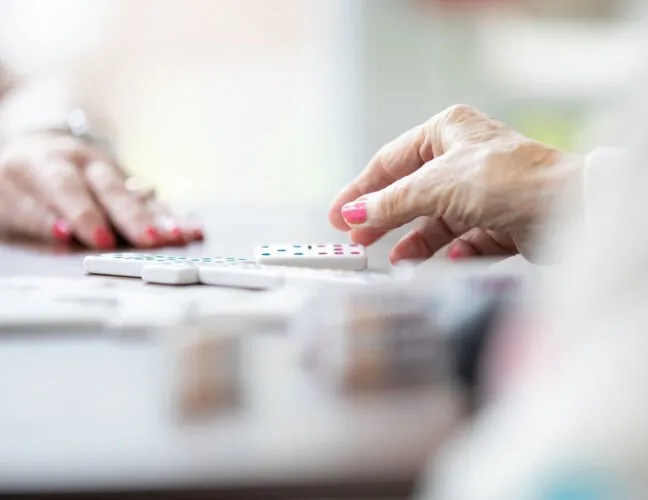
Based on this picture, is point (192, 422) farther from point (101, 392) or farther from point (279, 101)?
point (279, 101)

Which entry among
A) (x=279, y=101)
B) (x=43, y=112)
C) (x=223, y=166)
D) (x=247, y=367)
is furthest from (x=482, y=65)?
(x=247, y=367)

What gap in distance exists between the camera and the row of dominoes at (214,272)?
2.07 feet

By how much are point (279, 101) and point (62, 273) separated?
8.08 feet

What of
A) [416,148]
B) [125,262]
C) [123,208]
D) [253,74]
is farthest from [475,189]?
[253,74]

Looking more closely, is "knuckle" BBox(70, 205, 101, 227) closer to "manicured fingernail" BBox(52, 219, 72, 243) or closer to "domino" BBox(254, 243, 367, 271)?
"manicured fingernail" BBox(52, 219, 72, 243)

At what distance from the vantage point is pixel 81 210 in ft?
3.65

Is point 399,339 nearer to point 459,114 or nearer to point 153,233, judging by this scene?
point 459,114

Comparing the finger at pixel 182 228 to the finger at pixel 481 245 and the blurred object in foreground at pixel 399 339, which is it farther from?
the blurred object in foreground at pixel 399 339

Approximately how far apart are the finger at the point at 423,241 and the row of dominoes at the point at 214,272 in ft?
0.62

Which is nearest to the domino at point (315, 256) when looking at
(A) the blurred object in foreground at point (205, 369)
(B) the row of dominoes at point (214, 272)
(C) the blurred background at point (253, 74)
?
(B) the row of dominoes at point (214, 272)

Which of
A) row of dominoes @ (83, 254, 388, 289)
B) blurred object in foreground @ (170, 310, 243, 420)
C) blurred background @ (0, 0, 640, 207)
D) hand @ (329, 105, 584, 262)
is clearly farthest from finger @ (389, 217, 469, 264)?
blurred background @ (0, 0, 640, 207)

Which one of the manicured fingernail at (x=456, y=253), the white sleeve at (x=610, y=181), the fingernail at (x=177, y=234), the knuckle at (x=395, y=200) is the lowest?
the fingernail at (x=177, y=234)

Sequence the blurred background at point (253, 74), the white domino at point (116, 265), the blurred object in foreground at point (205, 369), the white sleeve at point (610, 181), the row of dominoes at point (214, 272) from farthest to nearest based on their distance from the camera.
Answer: the blurred background at point (253, 74) → the white domino at point (116, 265) → the row of dominoes at point (214, 272) → the blurred object in foreground at point (205, 369) → the white sleeve at point (610, 181)

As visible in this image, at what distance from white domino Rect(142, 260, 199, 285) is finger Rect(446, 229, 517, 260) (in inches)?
10.2
